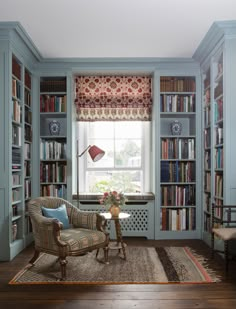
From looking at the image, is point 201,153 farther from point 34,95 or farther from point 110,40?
point 34,95

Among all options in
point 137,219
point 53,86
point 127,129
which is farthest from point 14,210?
point 127,129

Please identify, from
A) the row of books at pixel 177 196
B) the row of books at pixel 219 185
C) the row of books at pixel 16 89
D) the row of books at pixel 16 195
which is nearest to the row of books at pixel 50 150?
the row of books at pixel 16 195

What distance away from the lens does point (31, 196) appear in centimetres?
582

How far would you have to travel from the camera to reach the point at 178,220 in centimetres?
593

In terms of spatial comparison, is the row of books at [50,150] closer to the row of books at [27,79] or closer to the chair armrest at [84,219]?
the row of books at [27,79]

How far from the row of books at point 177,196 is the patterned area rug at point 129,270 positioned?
3.66 feet

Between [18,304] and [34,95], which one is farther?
A: [34,95]

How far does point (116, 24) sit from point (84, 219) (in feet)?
7.93

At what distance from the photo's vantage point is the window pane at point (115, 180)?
6.43m

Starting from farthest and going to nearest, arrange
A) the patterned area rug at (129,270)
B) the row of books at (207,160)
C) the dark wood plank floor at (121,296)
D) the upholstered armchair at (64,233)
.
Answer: the row of books at (207,160), the upholstered armchair at (64,233), the patterned area rug at (129,270), the dark wood plank floor at (121,296)

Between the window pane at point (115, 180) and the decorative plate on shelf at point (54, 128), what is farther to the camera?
the window pane at point (115, 180)

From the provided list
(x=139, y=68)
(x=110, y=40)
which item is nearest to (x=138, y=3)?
(x=110, y=40)

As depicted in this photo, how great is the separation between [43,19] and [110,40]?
3.39 feet

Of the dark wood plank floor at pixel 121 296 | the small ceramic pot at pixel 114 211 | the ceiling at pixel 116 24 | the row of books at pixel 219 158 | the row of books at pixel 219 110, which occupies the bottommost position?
the dark wood plank floor at pixel 121 296
